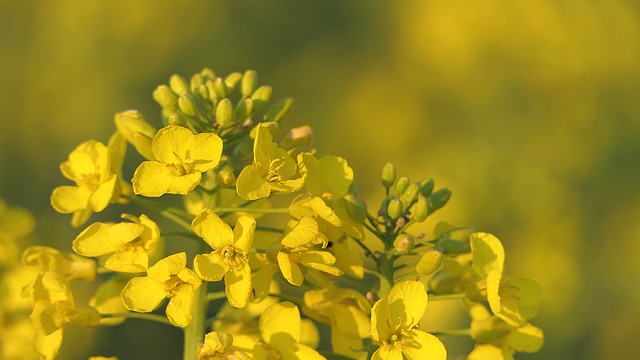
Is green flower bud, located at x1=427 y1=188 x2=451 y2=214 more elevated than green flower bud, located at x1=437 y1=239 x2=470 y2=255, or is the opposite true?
green flower bud, located at x1=427 y1=188 x2=451 y2=214

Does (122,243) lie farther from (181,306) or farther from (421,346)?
(421,346)

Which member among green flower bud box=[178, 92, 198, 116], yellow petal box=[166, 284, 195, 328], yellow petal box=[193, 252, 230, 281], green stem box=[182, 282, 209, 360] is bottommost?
green stem box=[182, 282, 209, 360]

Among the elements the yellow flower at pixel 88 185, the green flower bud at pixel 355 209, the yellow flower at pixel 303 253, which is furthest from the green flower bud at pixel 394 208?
the yellow flower at pixel 88 185

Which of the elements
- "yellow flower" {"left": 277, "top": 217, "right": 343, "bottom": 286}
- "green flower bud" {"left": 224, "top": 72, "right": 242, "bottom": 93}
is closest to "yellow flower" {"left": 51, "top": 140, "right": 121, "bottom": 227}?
"green flower bud" {"left": 224, "top": 72, "right": 242, "bottom": 93}

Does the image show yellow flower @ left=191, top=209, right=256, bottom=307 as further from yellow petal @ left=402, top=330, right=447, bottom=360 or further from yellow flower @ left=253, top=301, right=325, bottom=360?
yellow petal @ left=402, top=330, right=447, bottom=360

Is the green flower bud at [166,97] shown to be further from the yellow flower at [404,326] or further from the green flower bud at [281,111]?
the yellow flower at [404,326]

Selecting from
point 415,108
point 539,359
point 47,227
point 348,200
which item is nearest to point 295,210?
point 348,200

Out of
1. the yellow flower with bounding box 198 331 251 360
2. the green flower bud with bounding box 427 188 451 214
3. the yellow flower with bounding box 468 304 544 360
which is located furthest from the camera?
the green flower bud with bounding box 427 188 451 214

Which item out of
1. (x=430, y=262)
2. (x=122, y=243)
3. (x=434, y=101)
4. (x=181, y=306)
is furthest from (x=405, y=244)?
(x=434, y=101)
